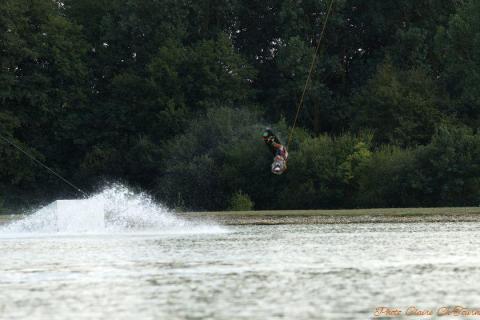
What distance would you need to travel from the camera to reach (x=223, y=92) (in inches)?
2931

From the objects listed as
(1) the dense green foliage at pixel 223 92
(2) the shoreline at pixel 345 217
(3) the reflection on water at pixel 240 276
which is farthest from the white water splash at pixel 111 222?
(1) the dense green foliage at pixel 223 92

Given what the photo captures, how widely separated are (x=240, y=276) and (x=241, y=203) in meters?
39.9

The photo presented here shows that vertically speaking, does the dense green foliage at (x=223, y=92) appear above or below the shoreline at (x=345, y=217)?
above

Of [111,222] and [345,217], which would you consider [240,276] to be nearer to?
[111,222]

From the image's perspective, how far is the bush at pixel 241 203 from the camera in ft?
200

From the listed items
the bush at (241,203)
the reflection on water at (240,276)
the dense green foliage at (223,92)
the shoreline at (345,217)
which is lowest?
the reflection on water at (240,276)

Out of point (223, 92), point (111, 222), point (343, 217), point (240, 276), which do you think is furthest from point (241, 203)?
point (240, 276)

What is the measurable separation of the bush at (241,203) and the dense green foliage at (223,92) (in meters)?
0.07

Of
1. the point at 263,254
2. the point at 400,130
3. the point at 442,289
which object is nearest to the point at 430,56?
the point at 400,130

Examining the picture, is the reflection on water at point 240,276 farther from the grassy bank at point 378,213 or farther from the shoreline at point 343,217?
the grassy bank at point 378,213

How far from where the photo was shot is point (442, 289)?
59.8ft

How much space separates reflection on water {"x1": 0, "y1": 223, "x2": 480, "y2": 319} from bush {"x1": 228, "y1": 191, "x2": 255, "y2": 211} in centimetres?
2729

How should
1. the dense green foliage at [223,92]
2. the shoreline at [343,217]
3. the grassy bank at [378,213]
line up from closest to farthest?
1. the shoreline at [343,217]
2. the grassy bank at [378,213]
3. the dense green foliage at [223,92]

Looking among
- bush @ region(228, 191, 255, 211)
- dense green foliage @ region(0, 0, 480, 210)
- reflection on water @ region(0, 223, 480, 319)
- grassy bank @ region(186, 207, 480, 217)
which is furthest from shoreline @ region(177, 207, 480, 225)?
reflection on water @ region(0, 223, 480, 319)
